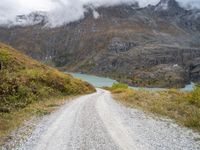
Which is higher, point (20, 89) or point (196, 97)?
point (20, 89)

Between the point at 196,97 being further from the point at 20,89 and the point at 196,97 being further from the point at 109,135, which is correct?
the point at 20,89

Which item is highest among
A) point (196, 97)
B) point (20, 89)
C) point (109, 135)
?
point (20, 89)

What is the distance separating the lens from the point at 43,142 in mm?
21141

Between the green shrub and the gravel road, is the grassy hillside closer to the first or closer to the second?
the gravel road

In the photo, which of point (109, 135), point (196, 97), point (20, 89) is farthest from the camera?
point (20, 89)

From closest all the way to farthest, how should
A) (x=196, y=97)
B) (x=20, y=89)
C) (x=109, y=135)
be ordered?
(x=109, y=135) < (x=196, y=97) < (x=20, y=89)

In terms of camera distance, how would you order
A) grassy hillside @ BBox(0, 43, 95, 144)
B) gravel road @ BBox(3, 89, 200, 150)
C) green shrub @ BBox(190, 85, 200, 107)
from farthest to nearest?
1. green shrub @ BBox(190, 85, 200, 107)
2. grassy hillside @ BBox(0, 43, 95, 144)
3. gravel road @ BBox(3, 89, 200, 150)

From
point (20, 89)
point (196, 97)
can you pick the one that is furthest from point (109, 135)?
point (20, 89)

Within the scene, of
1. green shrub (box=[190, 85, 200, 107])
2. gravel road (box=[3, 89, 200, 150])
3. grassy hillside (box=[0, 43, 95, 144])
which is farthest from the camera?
green shrub (box=[190, 85, 200, 107])

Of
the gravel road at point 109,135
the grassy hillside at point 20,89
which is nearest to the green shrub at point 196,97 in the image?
the gravel road at point 109,135

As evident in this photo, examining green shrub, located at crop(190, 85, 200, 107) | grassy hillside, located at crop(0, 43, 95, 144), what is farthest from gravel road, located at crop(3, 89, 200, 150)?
green shrub, located at crop(190, 85, 200, 107)

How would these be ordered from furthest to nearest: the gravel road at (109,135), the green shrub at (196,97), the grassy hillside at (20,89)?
the green shrub at (196,97) → the grassy hillside at (20,89) → the gravel road at (109,135)

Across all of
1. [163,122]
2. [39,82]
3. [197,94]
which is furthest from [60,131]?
[39,82]

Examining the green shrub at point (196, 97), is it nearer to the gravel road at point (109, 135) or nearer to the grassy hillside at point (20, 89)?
the gravel road at point (109, 135)
